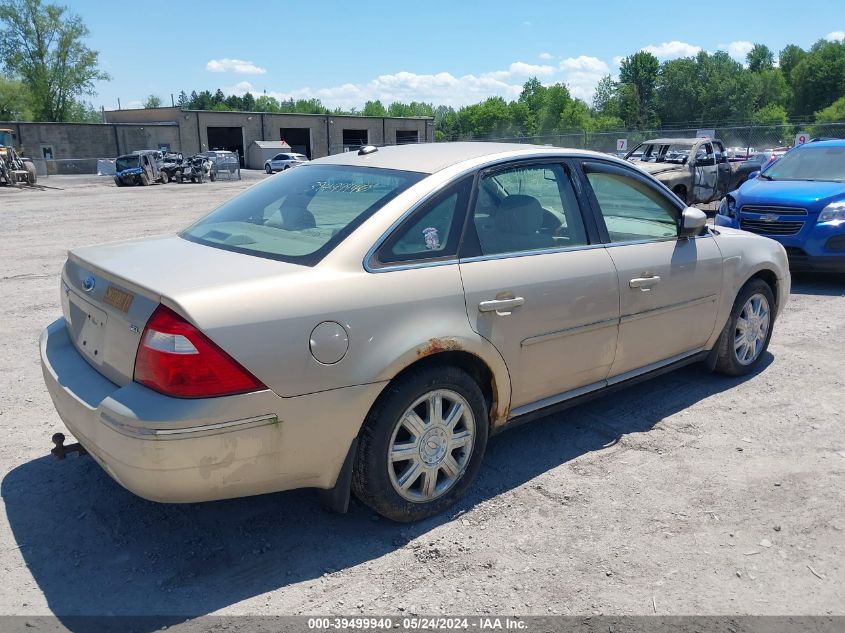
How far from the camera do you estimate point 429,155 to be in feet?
12.4

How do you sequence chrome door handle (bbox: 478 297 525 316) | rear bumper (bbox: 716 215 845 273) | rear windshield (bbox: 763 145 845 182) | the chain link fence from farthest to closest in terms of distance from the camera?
the chain link fence
rear windshield (bbox: 763 145 845 182)
rear bumper (bbox: 716 215 845 273)
chrome door handle (bbox: 478 297 525 316)

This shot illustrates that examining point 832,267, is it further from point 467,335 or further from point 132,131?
point 132,131

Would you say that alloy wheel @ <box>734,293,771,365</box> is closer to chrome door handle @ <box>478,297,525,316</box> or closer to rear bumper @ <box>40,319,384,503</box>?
chrome door handle @ <box>478,297,525,316</box>

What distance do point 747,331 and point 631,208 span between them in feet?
5.13

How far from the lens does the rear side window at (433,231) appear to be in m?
3.18

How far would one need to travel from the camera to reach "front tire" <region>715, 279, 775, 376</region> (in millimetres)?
5008

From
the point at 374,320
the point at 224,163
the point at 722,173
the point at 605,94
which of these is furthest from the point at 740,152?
the point at 605,94

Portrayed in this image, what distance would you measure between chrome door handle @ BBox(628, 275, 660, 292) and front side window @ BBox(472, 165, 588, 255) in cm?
40

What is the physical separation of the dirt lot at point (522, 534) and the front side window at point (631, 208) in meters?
1.21

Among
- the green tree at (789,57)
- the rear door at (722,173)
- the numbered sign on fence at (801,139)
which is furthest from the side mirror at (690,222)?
the green tree at (789,57)

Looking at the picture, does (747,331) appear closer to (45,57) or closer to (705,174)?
(705,174)

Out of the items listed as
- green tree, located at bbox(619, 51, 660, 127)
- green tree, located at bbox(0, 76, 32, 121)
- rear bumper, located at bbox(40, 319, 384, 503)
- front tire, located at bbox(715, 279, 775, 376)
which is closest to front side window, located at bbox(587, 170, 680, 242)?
front tire, located at bbox(715, 279, 775, 376)

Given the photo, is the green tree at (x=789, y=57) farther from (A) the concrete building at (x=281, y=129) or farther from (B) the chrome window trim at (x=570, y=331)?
(B) the chrome window trim at (x=570, y=331)

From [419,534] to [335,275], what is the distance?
4.17ft
